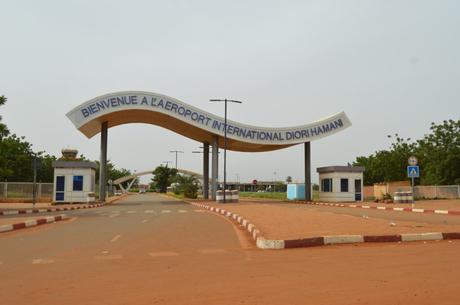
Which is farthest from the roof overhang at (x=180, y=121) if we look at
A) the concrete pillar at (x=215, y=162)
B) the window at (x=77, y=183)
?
the window at (x=77, y=183)

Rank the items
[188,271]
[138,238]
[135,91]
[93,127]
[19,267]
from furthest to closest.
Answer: [93,127] < [135,91] < [138,238] < [19,267] < [188,271]

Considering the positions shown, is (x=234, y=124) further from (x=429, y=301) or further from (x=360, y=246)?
(x=429, y=301)

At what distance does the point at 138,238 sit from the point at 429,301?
9158 mm

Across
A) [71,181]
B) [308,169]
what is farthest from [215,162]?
[71,181]

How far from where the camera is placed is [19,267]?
9.11m

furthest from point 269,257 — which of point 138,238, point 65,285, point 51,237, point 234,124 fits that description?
point 234,124

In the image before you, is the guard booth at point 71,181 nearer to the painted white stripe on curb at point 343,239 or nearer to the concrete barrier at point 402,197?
the concrete barrier at point 402,197

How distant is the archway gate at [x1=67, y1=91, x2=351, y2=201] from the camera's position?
135 feet

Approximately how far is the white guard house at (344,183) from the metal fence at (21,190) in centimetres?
2662

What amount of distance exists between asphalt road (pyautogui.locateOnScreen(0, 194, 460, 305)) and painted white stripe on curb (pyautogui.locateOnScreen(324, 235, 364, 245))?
45 cm

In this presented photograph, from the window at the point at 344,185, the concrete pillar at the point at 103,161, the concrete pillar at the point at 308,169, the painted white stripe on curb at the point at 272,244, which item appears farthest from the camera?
the concrete pillar at the point at 308,169

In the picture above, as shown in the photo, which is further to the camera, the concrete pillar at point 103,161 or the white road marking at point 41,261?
the concrete pillar at point 103,161

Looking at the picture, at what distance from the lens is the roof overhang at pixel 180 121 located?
40906mm

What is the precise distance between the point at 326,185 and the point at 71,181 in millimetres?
22461
